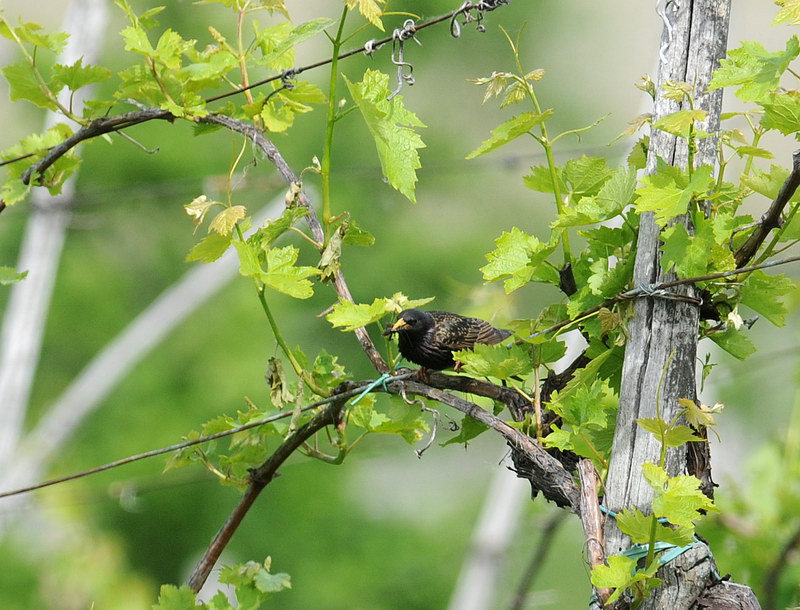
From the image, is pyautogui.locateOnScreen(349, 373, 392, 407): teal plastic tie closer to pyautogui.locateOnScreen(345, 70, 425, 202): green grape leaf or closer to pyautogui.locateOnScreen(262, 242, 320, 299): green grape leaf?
pyautogui.locateOnScreen(262, 242, 320, 299): green grape leaf

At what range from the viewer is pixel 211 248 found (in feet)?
5.56

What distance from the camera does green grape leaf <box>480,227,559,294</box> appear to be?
1528mm

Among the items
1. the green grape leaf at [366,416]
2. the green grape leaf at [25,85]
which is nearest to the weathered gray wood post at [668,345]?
the green grape leaf at [366,416]

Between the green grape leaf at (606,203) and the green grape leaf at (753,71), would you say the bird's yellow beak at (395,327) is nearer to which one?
the green grape leaf at (606,203)

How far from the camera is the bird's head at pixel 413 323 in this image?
6.79 ft

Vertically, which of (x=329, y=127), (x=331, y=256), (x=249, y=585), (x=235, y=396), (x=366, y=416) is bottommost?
(x=235, y=396)

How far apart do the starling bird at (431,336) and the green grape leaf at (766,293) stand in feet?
2.30

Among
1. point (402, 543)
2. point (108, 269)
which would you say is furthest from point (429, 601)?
point (108, 269)

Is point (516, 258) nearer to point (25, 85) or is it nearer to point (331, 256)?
point (331, 256)

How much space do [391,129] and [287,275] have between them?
29cm

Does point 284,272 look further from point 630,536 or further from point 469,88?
point 469,88

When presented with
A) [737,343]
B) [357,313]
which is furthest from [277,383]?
[737,343]

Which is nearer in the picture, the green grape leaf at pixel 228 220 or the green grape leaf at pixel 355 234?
the green grape leaf at pixel 228 220

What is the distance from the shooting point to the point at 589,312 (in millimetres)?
1555
